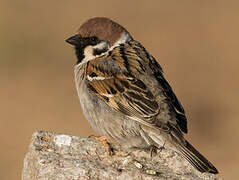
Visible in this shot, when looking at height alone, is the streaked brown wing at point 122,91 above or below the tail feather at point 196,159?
above

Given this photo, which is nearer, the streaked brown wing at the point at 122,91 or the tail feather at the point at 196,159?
the tail feather at the point at 196,159

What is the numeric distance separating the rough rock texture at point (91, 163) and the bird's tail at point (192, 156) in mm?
81

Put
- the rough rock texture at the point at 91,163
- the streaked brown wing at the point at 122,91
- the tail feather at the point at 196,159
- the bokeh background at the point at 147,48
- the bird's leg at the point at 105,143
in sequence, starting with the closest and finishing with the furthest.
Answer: the rough rock texture at the point at 91,163, the tail feather at the point at 196,159, the bird's leg at the point at 105,143, the streaked brown wing at the point at 122,91, the bokeh background at the point at 147,48

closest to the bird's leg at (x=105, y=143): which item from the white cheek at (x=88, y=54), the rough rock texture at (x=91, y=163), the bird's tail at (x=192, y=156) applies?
the rough rock texture at (x=91, y=163)

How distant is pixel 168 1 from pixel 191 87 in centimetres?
382

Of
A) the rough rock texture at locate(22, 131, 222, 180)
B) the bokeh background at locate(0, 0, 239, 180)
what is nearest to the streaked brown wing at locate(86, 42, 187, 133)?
the rough rock texture at locate(22, 131, 222, 180)

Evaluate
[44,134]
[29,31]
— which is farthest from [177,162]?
[29,31]

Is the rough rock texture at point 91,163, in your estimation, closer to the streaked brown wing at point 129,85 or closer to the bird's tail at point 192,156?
the bird's tail at point 192,156

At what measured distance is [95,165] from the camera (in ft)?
15.5

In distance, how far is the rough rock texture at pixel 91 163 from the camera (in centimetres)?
459

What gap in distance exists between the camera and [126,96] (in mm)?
5352

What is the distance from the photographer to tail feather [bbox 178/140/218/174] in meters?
4.90

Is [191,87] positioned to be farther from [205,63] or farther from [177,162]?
[177,162]

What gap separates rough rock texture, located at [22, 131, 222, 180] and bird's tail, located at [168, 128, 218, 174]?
81 mm
